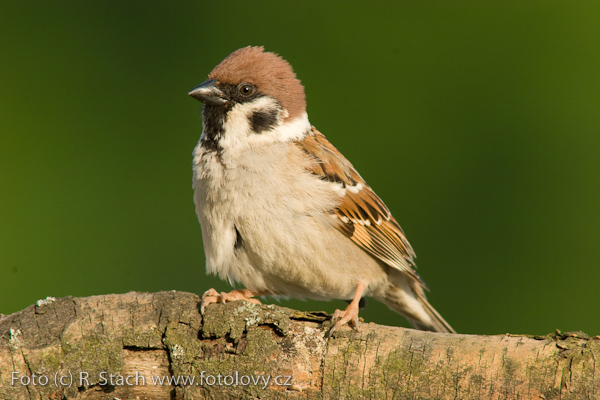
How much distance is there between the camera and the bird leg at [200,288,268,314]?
177cm

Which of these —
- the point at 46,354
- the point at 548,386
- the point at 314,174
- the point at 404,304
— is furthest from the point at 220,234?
the point at 548,386

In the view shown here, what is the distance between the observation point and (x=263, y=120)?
2297 mm

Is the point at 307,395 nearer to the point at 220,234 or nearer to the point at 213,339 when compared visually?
the point at 213,339

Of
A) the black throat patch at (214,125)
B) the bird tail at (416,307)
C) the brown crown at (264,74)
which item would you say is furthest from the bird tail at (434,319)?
the black throat patch at (214,125)

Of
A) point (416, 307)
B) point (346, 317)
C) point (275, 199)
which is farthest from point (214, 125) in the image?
point (416, 307)

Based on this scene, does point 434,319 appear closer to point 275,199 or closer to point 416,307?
point 416,307

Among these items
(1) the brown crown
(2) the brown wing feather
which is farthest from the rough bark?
(1) the brown crown

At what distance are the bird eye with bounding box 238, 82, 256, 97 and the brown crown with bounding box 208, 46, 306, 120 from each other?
14mm

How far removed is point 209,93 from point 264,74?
0.23 meters

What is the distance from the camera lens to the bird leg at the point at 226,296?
5.81 ft

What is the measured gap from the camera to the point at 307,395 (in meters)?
1.60

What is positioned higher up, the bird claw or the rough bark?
the bird claw

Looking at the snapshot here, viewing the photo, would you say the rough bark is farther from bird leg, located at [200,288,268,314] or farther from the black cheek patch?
the black cheek patch

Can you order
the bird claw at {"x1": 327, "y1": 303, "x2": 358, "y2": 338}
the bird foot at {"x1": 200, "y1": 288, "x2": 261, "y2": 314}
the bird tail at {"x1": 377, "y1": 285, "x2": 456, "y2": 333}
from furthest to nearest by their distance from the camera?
1. the bird tail at {"x1": 377, "y1": 285, "x2": 456, "y2": 333}
2. the bird foot at {"x1": 200, "y1": 288, "x2": 261, "y2": 314}
3. the bird claw at {"x1": 327, "y1": 303, "x2": 358, "y2": 338}
